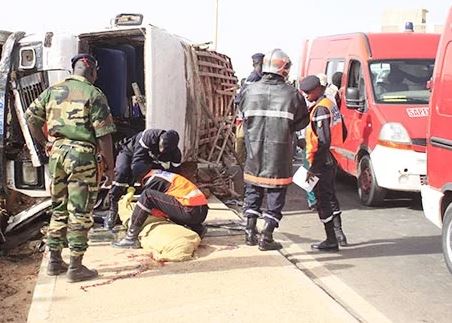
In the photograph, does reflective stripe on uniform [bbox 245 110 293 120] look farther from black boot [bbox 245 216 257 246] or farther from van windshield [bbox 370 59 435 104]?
van windshield [bbox 370 59 435 104]

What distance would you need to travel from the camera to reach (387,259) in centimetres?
A: 611

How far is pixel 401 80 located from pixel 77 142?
17.2ft

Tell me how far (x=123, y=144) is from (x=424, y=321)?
3.72 metres

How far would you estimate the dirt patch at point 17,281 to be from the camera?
16.5 feet

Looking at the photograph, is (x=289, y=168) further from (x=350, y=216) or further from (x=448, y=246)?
(x=350, y=216)

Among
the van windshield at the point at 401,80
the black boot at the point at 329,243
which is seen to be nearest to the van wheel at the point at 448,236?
the black boot at the point at 329,243

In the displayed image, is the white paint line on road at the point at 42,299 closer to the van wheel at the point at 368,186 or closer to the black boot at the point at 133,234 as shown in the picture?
the black boot at the point at 133,234

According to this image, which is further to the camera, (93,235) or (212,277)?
(93,235)

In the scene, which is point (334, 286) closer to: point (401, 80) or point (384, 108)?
point (384, 108)

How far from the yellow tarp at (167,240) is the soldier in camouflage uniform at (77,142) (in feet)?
2.44

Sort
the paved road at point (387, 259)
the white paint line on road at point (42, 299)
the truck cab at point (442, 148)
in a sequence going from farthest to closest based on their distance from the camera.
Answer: the truck cab at point (442, 148) → the paved road at point (387, 259) → the white paint line on road at point (42, 299)

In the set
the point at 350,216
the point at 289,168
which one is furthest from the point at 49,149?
the point at 350,216

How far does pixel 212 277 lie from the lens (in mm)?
5168

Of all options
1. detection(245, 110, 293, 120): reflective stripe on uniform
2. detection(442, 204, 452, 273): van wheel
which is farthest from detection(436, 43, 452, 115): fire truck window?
detection(245, 110, 293, 120): reflective stripe on uniform
